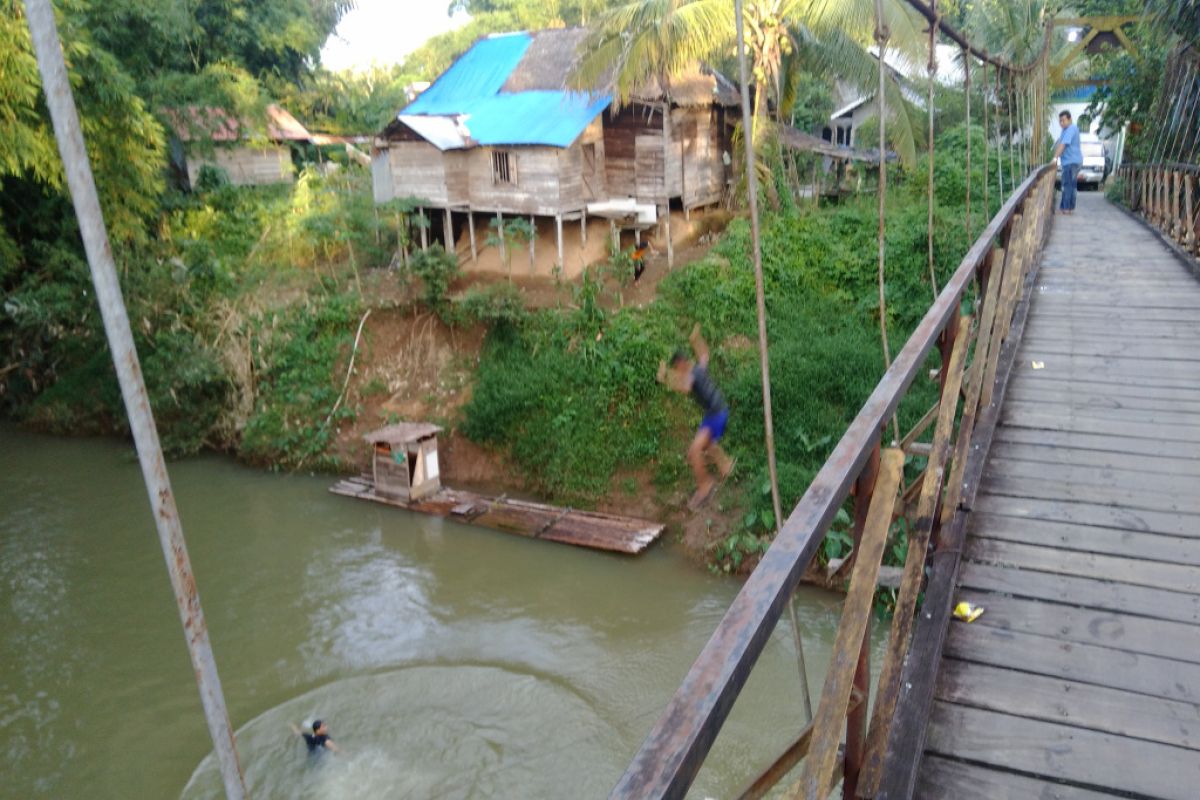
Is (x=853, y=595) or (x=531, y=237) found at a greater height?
(x=531, y=237)

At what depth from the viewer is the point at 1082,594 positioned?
2693mm

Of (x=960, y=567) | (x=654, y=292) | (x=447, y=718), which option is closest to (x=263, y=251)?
(x=654, y=292)

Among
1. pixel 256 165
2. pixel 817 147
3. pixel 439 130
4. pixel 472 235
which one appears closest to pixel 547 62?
pixel 439 130

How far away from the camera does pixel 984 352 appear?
3.55m

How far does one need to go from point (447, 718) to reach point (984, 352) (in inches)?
240

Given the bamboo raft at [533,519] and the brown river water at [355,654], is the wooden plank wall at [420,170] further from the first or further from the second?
the brown river water at [355,654]

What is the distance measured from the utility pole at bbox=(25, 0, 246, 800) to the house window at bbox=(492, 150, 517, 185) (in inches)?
501

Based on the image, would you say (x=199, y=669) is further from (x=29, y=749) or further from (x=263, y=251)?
(x=263, y=251)

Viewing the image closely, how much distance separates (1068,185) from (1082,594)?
416 inches

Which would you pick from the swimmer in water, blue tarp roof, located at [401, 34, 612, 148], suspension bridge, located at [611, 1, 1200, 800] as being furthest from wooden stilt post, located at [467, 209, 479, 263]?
suspension bridge, located at [611, 1, 1200, 800]

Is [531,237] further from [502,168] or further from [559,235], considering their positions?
[502,168]

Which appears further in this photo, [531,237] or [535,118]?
[535,118]

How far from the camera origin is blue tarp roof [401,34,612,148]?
14.1 meters

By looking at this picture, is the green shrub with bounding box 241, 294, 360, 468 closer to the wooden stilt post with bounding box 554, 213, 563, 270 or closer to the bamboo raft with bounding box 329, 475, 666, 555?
the bamboo raft with bounding box 329, 475, 666, 555
